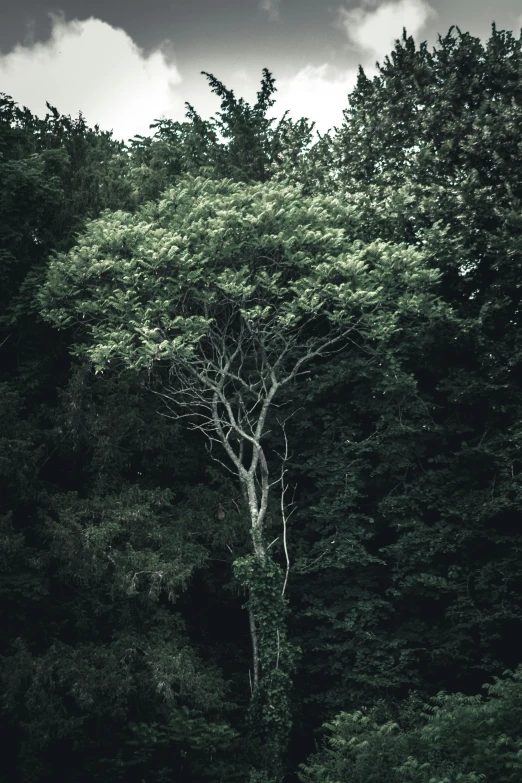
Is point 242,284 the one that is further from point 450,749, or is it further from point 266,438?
point 450,749

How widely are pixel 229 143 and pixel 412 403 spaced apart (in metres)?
11.3

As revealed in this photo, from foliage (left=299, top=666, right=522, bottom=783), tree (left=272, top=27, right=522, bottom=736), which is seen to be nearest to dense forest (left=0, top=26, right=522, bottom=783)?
tree (left=272, top=27, right=522, bottom=736)

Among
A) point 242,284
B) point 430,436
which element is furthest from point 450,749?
point 430,436

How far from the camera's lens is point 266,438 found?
19422 millimetres

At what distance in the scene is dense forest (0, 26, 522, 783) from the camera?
1441cm

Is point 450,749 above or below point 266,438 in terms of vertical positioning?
below

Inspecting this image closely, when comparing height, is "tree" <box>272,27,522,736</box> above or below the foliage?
above

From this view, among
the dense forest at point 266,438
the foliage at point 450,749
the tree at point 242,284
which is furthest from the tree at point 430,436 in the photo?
the foliage at point 450,749

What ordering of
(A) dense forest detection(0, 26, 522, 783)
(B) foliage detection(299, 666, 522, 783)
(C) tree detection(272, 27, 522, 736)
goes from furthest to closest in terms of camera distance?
(C) tree detection(272, 27, 522, 736) < (A) dense forest detection(0, 26, 522, 783) < (B) foliage detection(299, 666, 522, 783)

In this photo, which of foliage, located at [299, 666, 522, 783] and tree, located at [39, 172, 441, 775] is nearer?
foliage, located at [299, 666, 522, 783]

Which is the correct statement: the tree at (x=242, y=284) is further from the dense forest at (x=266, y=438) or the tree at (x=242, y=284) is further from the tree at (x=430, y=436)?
the tree at (x=430, y=436)

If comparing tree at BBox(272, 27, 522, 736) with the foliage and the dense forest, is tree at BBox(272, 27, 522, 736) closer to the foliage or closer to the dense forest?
the dense forest

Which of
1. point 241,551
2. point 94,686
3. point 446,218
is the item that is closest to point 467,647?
point 241,551

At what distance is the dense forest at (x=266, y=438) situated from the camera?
14.4 metres
